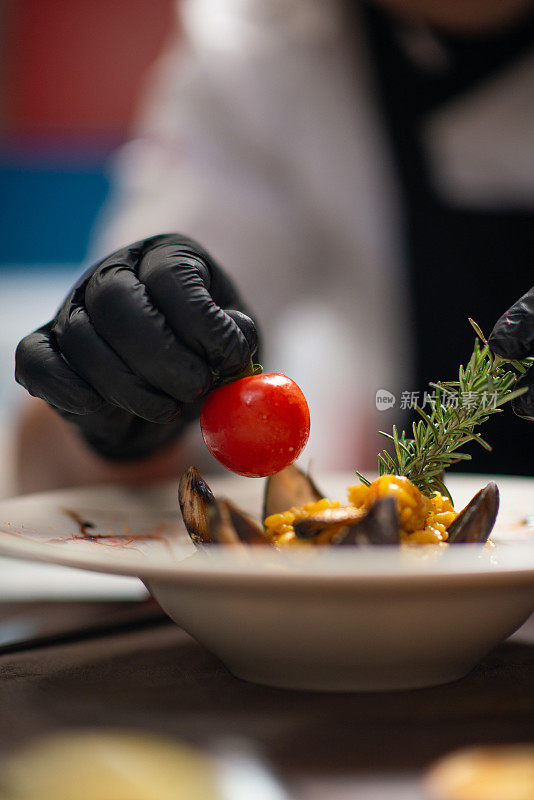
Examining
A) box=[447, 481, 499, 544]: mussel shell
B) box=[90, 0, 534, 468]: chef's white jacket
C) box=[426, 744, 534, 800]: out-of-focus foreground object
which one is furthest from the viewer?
box=[90, 0, 534, 468]: chef's white jacket

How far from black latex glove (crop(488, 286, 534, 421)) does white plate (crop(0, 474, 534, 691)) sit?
0.14 m

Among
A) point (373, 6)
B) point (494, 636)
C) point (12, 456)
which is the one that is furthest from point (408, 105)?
point (494, 636)

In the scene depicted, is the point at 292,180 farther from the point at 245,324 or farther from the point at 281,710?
the point at 281,710

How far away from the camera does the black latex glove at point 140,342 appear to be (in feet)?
1.70

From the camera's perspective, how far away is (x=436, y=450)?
0.55 meters

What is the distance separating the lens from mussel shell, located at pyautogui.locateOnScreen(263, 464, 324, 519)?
613 mm

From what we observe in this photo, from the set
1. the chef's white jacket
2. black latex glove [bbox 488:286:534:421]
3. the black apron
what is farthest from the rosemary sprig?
the chef's white jacket

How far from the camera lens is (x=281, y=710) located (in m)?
0.43

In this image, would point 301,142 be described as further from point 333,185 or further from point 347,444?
point 347,444

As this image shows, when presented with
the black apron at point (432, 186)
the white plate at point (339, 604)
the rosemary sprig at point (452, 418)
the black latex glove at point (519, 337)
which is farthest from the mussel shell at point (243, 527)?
the black apron at point (432, 186)

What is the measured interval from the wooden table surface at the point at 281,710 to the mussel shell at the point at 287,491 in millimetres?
130

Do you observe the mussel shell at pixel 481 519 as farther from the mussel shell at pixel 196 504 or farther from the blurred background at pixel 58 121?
the blurred background at pixel 58 121

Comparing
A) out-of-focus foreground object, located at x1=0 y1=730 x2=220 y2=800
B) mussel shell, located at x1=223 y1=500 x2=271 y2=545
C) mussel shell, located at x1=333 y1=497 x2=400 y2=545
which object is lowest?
out-of-focus foreground object, located at x1=0 y1=730 x2=220 y2=800

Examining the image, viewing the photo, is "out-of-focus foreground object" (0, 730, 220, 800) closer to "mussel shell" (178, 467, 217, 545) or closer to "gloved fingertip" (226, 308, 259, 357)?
"mussel shell" (178, 467, 217, 545)
